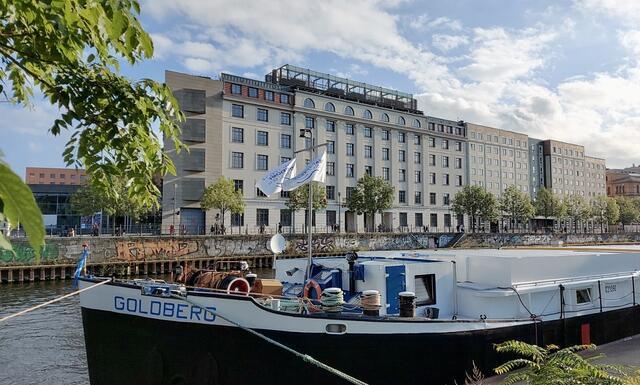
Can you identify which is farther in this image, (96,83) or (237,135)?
(237,135)

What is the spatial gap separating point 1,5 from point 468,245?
65508 millimetres

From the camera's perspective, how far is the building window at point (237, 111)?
5778 cm

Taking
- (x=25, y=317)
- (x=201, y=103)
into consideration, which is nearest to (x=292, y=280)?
(x=25, y=317)

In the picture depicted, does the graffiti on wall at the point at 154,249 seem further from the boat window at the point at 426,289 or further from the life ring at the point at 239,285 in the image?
the boat window at the point at 426,289

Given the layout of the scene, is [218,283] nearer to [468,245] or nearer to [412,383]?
[412,383]

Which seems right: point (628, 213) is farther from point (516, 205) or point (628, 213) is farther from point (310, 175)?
point (310, 175)

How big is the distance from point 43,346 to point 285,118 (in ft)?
161

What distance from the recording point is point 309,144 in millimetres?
62906

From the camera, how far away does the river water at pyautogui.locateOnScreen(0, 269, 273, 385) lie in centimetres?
1272

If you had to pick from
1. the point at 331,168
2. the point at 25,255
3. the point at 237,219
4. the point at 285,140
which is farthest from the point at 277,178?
the point at 331,168

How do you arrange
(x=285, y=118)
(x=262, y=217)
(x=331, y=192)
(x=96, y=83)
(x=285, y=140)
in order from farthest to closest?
(x=331, y=192)
(x=285, y=140)
(x=285, y=118)
(x=262, y=217)
(x=96, y=83)

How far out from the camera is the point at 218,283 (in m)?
10.1

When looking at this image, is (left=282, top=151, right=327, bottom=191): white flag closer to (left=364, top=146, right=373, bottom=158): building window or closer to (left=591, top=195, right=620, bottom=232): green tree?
(left=364, top=146, right=373, bottom=158): building window

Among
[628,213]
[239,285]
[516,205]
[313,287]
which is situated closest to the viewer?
[239,285]
